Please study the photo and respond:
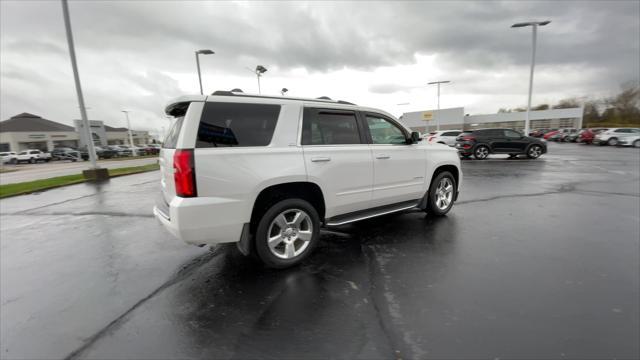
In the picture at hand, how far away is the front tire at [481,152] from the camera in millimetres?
16250

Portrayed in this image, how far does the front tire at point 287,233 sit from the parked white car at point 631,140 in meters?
33.4

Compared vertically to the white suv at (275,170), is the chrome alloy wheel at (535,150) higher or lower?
lower

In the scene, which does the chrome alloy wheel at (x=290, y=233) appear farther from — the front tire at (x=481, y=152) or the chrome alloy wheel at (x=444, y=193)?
the front tire at (x=481, y=152)

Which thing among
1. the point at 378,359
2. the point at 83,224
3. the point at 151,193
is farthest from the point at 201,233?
the point at 151,193

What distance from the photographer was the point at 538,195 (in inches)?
273

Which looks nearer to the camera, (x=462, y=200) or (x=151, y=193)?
(x=462, y=200)

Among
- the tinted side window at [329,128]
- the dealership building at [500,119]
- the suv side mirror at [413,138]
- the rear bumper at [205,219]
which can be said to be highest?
the dealership building at [500,119]

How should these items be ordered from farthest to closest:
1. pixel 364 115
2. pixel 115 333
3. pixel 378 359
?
1. pixel 364 115
2. pixel 115 333
3. pixel 378 359

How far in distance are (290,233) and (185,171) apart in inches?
53.7

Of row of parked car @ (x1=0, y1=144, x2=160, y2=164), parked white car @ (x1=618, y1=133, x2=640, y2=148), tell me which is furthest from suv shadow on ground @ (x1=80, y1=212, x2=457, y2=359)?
row of parked car @ (x1=0, y1=144, x2=160, y2=164)

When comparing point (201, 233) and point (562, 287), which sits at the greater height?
point (201, 233)

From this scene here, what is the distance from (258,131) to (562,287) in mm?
3494

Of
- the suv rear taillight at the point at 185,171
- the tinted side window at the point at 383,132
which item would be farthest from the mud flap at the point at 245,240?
the tinted side window at the point at 383,132

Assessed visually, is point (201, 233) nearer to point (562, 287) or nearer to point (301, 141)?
point (301, 141)
